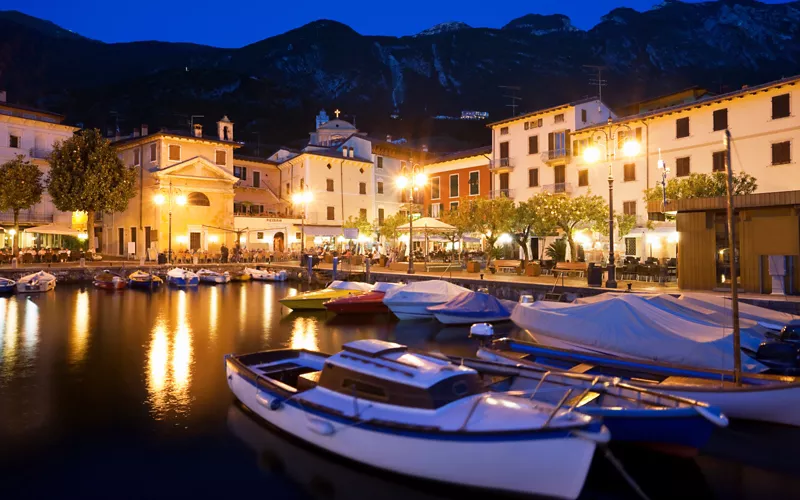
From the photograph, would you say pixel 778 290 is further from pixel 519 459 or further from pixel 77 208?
pixel 77 208

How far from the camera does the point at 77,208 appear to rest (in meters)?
50.1

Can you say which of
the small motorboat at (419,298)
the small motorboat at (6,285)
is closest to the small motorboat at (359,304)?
the small motorboat at (419,298)

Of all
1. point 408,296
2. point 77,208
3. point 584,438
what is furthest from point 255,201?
point 584,438

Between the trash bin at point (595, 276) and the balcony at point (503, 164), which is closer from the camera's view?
the trash bin at point (595, 276)

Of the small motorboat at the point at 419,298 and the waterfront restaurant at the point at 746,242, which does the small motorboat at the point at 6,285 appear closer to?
the small motorboat at the point at 419,298

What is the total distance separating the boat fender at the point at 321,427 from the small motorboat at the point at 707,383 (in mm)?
5542

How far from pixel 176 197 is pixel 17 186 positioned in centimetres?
1272

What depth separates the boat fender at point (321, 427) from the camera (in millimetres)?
8939

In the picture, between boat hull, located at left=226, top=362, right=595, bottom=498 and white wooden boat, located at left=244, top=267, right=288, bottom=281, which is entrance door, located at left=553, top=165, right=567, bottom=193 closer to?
white wooden boat, located at left=244, top=267, right=288, bottom=281

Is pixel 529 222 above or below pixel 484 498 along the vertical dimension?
above

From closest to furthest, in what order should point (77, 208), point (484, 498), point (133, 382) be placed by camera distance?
point (484, 498)
point (133, 382)
point (77, 208)

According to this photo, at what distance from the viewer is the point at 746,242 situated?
22.4 m

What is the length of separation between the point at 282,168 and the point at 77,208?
921 inches

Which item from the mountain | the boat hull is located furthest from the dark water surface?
the mountain
